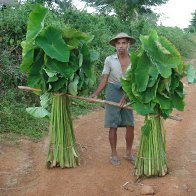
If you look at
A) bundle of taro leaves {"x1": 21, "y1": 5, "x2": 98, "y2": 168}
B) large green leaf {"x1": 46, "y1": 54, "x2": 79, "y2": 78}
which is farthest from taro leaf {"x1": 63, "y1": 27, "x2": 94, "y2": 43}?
large green leaf {"x1": 46, "y1": 54, "x2": 79, "y2": 78}

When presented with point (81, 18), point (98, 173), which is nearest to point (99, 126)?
point (98, 173)

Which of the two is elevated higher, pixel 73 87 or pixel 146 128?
pixel 73 87

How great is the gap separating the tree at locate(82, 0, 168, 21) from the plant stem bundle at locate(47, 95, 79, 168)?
41.3 ft

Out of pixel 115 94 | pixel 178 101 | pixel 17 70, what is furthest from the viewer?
pixel 17 70

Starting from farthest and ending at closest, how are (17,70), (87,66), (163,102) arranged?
(17,70)
(87,66)
(163,102)

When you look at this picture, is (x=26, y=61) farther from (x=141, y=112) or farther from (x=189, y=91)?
(x=189, y=91)

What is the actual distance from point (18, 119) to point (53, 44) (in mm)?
2518

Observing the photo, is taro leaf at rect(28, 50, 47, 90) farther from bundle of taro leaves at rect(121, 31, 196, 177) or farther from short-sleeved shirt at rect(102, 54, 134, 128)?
bundle of taro leaves at rect(121, 31, 196, 177)

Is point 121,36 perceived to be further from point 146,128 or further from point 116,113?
point 146,128

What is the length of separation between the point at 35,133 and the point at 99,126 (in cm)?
128

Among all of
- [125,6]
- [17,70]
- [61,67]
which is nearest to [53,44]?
[61,67]

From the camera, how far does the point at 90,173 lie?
180 inches

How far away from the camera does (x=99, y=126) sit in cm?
689

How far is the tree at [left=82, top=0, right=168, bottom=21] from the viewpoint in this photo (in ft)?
55.5
